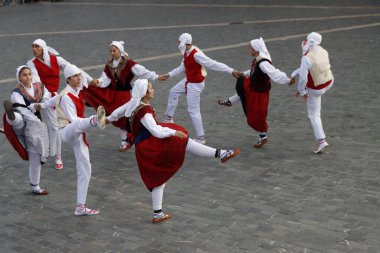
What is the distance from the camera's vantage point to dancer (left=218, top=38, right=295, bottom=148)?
9906 mm

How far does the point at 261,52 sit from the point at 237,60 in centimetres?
706

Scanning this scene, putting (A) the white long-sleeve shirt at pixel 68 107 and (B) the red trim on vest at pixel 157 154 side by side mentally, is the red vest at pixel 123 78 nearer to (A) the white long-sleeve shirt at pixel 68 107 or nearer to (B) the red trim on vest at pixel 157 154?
(A) the white long-sleeve shirt at pixel 68 107

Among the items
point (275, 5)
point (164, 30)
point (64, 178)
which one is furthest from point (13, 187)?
point (275, 5)

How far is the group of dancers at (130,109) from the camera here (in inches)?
293

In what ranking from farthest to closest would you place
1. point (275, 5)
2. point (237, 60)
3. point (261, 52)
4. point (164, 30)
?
1. point (275, 5)
2. point (164, 30)
3. point (237, 60)
4. point (261, 52)

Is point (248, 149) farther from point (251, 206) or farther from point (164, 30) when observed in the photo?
point (164, 30)

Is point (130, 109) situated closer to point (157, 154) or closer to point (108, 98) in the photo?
point (157, 154)

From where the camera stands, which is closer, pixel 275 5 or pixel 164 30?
pixel 164 30

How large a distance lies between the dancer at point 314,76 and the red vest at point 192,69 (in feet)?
5.35

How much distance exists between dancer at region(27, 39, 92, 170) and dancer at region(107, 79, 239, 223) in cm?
252

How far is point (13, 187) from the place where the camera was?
29.5 feet

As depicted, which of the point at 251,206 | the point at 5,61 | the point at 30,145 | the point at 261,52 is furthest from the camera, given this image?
the point at 5,61

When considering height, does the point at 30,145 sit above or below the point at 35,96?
below

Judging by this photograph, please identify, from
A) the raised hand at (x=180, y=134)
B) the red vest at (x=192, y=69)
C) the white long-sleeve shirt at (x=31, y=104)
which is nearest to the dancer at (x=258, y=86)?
the red vest at (x=192, y=69)
